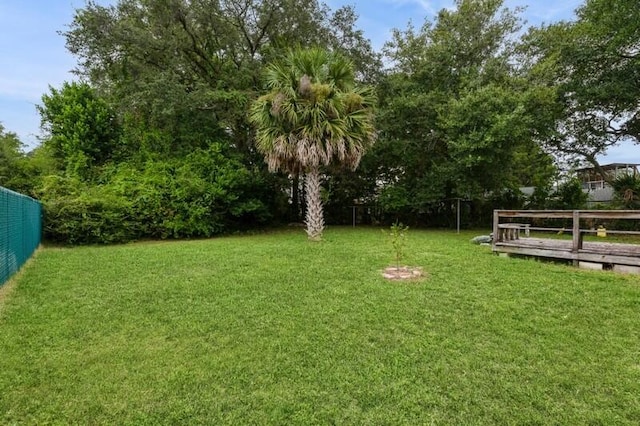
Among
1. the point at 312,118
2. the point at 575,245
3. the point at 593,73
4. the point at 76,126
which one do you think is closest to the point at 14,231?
the point at 312,118

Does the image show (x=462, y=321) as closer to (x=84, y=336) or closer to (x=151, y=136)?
(x=84, y=336)

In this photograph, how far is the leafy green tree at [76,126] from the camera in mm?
11977

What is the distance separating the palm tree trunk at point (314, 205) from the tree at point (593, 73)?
26.4 ft

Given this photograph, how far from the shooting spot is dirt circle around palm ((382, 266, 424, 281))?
5.51 meters

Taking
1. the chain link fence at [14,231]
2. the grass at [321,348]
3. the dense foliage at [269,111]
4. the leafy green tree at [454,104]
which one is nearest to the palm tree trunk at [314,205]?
the dense foliage at [269,111]

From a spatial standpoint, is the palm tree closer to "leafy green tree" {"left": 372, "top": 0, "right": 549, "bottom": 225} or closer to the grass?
"leafy green tree" {"left": 372, "top": 0, "right": 549, "bottom": 225}

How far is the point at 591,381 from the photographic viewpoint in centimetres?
262

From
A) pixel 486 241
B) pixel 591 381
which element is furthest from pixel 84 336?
pixel 486 241

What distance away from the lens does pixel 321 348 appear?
3195mm

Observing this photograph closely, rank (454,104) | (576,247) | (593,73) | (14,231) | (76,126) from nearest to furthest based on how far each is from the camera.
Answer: (14,231) < (576,247) < (454,104) < (593,73) < (76,126)

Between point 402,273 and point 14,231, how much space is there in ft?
20.1

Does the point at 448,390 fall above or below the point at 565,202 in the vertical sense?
below

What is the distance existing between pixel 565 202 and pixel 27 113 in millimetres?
21572

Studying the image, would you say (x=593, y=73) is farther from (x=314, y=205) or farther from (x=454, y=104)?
(x=314, y=205)
